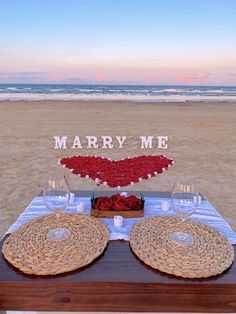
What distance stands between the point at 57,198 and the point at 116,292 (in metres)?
0.58

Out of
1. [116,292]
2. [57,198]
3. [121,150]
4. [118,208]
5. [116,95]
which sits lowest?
[121,150]

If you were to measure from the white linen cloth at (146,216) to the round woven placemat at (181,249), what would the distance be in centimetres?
8

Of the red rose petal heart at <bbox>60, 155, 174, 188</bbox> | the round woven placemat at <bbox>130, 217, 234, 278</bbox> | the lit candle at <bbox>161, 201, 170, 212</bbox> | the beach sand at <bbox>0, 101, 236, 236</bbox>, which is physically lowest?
the beach sand at <bbox>0, 101, 236, 236</bbox>

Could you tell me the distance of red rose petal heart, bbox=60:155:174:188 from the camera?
2.15m

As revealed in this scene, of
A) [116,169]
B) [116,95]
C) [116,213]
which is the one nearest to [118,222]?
[116,213]

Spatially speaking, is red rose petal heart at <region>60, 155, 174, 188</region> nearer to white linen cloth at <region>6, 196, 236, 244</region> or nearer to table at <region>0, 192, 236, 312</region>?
white linen cloth at <region>6, 196, 236, 244</region>

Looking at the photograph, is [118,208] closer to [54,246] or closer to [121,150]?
[54,246]

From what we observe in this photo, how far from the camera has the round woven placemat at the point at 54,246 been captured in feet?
4.17

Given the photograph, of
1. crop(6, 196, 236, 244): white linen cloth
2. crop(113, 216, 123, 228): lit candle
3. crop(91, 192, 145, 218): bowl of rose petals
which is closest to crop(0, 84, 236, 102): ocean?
crop(6, 196, 236, 244): white linen cloth

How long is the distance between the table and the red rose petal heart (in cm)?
89

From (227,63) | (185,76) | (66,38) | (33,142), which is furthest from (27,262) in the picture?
(185,76)

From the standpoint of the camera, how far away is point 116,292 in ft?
4.05

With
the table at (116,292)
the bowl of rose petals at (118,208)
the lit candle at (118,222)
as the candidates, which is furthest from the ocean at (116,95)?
the table at (116,292)

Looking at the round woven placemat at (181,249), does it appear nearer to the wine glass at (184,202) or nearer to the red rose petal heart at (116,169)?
the wine glass at (184,202)
